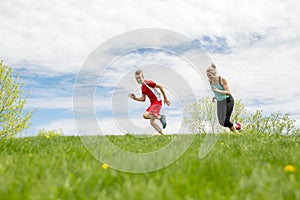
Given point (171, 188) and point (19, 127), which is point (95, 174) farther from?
point (19, 127)

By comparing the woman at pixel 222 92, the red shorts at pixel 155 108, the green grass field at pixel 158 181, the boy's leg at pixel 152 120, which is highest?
the woman at pixel 222 92

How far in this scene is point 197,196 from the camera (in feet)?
9.48

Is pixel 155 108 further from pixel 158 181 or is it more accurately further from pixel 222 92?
pixel 158 181

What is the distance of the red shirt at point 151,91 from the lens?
34.4ft

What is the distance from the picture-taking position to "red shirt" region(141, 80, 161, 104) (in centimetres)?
1049

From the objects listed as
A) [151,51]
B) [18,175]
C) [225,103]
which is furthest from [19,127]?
[18,175]

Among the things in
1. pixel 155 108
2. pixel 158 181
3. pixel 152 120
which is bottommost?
pixel 158 181

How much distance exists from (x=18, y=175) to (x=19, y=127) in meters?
14.7

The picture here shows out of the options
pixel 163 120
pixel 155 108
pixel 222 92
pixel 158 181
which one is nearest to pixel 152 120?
pixel 163 120

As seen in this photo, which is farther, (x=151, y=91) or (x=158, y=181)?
(x=151, y=91)

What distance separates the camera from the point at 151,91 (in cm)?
1090

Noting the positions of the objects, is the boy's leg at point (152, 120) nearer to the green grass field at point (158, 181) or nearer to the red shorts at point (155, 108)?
the red shorts at point (155, 108)

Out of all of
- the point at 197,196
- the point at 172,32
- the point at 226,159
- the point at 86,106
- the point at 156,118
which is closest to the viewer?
the point at 197,196

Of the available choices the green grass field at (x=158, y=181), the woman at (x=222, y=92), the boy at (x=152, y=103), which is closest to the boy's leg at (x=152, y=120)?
the boy at (x=152, y=103)
